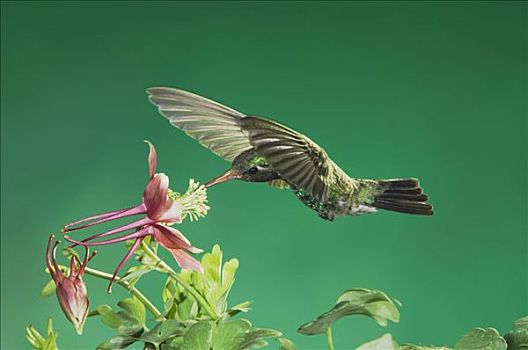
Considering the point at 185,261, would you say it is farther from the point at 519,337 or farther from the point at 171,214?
the point at 519,337

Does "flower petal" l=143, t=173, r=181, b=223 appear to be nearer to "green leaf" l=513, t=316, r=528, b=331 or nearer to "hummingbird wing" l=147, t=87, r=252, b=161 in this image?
"hummingbird wing" l=147, t=87, r=252, b=161

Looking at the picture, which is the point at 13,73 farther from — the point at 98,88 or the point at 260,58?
the point at 260,58

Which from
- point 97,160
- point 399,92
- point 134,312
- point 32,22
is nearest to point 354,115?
point 399,92

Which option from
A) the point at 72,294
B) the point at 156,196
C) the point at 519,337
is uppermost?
the point at 156,196

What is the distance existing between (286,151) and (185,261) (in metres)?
0.20

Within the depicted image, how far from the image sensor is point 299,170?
1110 mm

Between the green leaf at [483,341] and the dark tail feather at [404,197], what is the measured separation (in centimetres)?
26

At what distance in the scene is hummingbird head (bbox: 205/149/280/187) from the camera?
1194 mm

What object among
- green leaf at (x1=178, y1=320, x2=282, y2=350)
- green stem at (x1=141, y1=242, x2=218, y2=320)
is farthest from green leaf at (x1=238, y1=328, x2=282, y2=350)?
green stem at (x1=141, y1=242, x2=218, y2=320)

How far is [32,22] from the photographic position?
2.32 m

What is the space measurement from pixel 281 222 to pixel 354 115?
349mm

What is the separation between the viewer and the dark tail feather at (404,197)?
120 centimetres

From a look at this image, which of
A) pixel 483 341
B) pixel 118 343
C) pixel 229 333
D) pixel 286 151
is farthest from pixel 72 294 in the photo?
pixel 483 341

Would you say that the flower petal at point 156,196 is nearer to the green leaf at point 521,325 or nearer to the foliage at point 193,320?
the foliage at point 193,320
